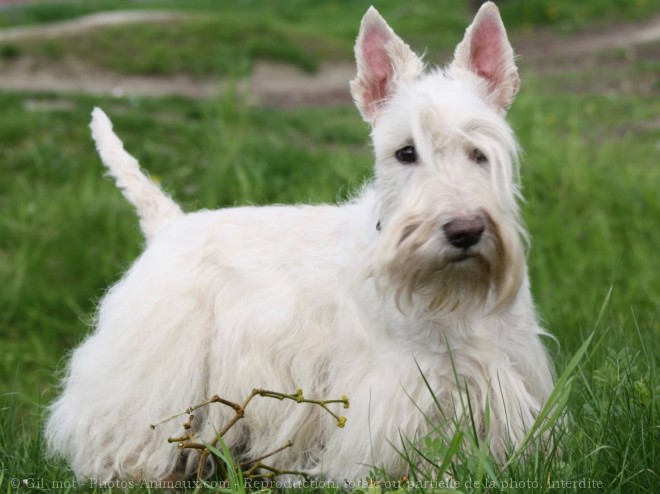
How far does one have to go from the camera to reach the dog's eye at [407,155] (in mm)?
2891

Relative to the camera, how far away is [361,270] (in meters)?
3.06

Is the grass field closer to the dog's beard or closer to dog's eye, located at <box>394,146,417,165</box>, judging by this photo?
the dog's beard

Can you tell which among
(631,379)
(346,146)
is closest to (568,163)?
(346,146)

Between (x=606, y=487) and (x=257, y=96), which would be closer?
(x=606, y=487)

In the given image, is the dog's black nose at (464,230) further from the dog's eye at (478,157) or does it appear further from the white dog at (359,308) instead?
the dog's eye at (478,157)

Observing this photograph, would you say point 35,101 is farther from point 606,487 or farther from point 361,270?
point 606,487

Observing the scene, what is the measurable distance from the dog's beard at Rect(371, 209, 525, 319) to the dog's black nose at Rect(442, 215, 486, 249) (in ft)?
0.06

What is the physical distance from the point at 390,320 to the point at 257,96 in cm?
1090

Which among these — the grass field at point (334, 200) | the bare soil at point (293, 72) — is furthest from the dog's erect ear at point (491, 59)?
the bare soil at point (293, 72)

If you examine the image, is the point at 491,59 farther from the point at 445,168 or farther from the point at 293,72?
the point at 293,72

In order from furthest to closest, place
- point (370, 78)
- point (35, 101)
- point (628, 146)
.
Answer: point (35, 101) → point (628, 146) → point (370, 78)

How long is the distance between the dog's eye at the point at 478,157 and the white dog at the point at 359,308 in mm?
23

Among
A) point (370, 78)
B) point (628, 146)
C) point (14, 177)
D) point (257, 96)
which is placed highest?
point (370, 78)

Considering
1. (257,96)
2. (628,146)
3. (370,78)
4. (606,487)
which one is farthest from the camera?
(257,96)
